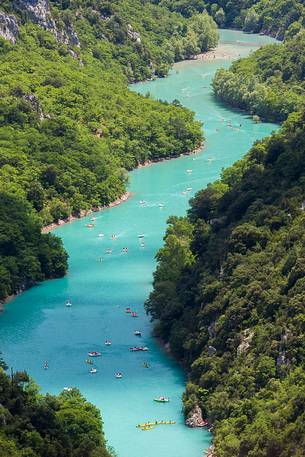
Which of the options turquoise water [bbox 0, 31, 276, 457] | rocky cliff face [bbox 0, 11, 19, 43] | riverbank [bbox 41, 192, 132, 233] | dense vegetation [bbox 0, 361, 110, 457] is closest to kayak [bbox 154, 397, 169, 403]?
turquoise water [bbox 0, 31, 276, 457]

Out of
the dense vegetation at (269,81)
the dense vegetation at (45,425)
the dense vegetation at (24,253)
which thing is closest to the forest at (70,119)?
the dense vegetation at (24,253)

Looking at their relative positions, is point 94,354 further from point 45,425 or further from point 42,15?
point 42,15

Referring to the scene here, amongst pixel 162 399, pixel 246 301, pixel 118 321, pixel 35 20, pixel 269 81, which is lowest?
pixel 118 321

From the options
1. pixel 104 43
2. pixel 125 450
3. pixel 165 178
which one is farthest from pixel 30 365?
pixel 104 43

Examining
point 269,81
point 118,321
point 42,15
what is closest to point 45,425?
point 118,321

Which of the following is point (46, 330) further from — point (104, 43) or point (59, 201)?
point (104, 43)

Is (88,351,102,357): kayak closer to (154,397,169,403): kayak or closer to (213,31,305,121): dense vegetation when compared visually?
(154,397,169,403): kayak

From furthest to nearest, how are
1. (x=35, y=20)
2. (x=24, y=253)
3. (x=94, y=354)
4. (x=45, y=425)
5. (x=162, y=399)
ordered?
(x=35, y=20)
(x=24, y=253)
(x=94, y=354)
(x=162, y=399)
(x=45, y=425)
